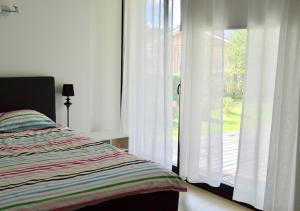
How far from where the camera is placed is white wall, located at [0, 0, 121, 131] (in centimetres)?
370

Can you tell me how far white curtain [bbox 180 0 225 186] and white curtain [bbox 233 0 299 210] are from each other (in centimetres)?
37

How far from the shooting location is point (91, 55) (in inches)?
171

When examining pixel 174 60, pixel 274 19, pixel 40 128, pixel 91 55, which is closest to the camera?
pixel 274 19

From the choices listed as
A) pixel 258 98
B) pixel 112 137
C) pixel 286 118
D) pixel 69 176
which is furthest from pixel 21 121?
pixel 286 118

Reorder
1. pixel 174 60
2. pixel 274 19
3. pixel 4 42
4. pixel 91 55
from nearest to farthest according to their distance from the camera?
pixel 274 19 < pixel 4 42 < pixel 174 60 < pixel 91 55

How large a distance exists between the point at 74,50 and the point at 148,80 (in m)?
0.97

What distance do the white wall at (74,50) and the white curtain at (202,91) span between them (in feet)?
4.01

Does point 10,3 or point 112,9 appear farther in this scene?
point 112,9

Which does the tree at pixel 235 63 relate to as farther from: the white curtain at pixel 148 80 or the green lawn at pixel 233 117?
the white curtain at pixel 148 80

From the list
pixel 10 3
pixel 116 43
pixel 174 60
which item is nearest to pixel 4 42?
pixel 10 3

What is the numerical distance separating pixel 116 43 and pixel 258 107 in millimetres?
2263

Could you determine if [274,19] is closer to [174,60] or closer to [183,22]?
[183,22]

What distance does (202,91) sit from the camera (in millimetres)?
3514

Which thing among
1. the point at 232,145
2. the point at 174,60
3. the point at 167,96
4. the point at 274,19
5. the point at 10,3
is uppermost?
the point at 10,3
